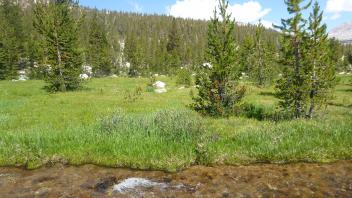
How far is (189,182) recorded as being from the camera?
8.86 meters

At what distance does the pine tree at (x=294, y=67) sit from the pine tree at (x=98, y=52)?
2376 inches

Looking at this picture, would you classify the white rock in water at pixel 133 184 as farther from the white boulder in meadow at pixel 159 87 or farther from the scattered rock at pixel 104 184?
the white boulder in meadow at pixel 159 87

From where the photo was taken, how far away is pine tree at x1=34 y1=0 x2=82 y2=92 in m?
33.2

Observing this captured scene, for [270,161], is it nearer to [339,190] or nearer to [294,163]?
[294,163]

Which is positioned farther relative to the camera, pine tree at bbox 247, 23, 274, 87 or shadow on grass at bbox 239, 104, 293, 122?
pine tree at bbox 247, 23, 274, 87

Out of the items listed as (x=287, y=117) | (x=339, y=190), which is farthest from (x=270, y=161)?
(x=287, y=117)

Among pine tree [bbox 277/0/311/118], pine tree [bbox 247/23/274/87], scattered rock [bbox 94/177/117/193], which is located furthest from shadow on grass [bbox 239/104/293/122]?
pine tree [bbox 247/23/274/87]

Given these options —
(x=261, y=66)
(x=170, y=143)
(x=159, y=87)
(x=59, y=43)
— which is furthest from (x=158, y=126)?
(x=261, y=66)

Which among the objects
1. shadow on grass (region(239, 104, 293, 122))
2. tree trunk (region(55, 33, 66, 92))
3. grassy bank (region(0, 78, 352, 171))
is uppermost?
tree trunk (region(55, 33, 66, 92))

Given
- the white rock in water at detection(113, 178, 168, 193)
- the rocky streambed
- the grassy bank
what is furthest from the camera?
the grassy bank

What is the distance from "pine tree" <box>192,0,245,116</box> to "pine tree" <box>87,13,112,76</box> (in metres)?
60.7

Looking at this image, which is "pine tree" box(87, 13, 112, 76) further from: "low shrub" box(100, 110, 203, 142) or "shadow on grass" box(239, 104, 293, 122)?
"low shrub" box(100, 110, 203, 142)

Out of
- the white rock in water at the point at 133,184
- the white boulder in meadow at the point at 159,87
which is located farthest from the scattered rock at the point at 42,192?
the white boulder in meadow at the point at 159,87

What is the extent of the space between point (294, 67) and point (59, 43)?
82.4ft
